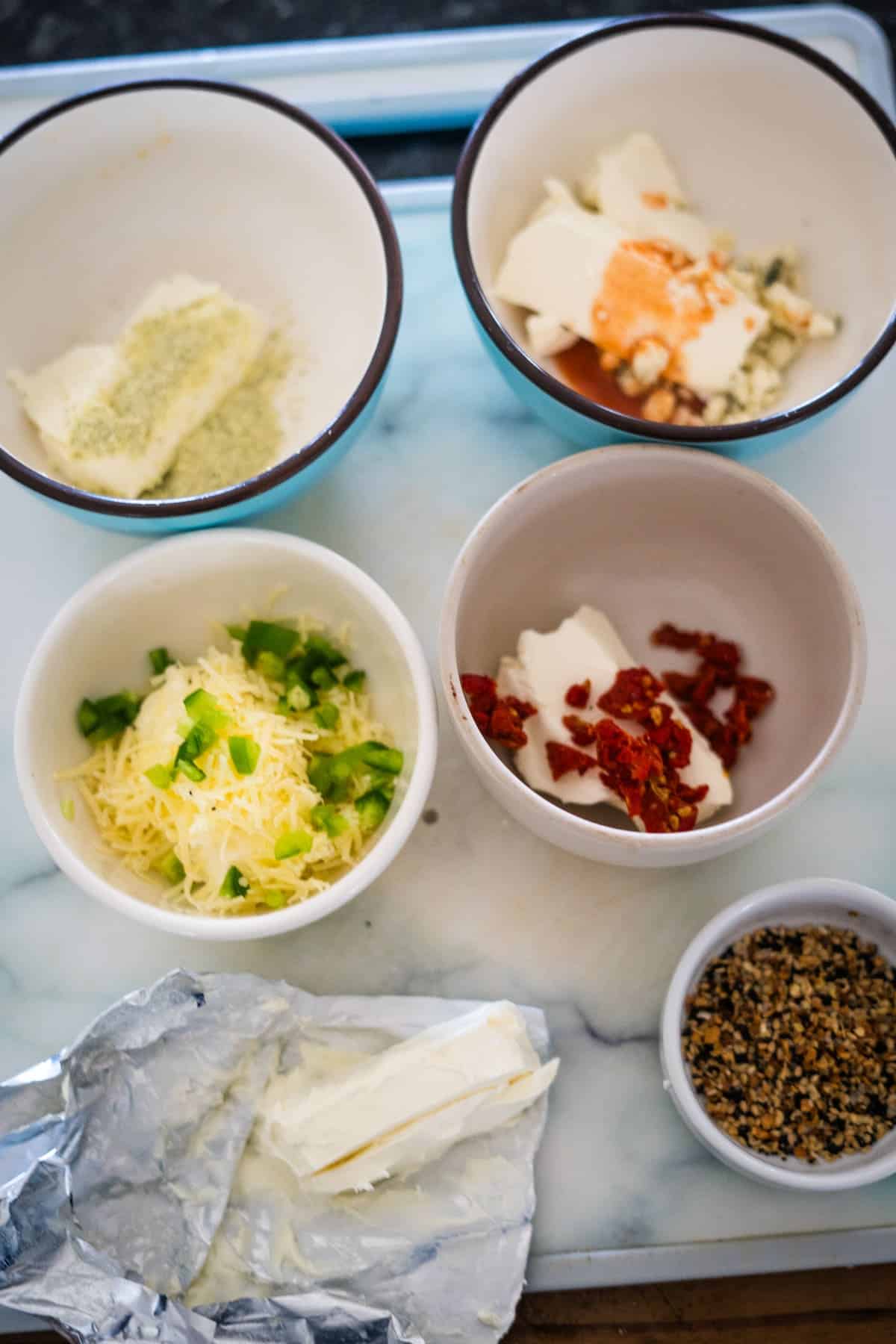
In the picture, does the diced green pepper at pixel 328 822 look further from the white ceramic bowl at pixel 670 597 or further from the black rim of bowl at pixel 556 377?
the black rim of bowl at pixel 556 377

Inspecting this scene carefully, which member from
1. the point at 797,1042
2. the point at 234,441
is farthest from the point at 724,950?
the point at 234,441

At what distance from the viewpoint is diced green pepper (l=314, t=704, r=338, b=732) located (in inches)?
56.2

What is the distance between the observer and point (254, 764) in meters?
1.35

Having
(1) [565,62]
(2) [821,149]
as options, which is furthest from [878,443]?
(1) [565,62]

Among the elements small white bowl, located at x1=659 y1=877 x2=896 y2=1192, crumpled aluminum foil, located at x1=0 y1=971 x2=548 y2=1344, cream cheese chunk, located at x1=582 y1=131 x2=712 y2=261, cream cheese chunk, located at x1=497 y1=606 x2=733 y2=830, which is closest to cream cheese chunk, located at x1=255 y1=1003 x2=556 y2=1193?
crumpled aluminum foil, located at x1=0 y1=971 x2=548 y2=1344

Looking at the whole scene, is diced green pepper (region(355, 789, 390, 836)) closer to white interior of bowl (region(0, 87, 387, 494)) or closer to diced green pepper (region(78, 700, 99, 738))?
diced green pepper (region(78, 700, 99, 738))

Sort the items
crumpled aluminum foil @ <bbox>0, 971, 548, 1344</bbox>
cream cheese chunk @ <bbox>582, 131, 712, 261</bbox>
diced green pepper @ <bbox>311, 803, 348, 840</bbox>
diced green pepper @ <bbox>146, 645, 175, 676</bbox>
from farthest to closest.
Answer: cream cheese chunk @ <bbox>582, 131, 712, 261</bbox>
diced green pepper @ <bbox>146, 645, 175, 676</bbox>
diced green pepper @ <bbox>311, 803, 348, 840</bbox>
crumpled aluminum foil @ <bbox>0, 971, 548, 1344</bbox>

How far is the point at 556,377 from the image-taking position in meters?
1.55

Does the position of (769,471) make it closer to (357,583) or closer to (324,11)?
(357,583)

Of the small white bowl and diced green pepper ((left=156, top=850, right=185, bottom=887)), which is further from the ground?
diced green pepper ((left=156, top=850, right=185, bottom=887))

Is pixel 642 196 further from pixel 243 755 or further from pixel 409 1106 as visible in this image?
pixel 409 1106

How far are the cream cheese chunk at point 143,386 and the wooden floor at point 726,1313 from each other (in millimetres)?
961

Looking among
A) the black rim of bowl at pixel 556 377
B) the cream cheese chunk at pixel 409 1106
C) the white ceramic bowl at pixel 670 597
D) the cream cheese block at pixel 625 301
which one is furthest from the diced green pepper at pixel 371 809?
the cream cheese block at pixel 625 301

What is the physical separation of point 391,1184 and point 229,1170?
0.17m
